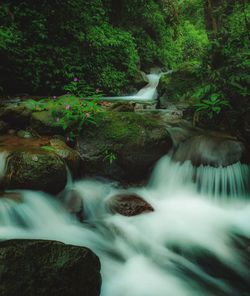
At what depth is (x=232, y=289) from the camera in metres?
3.00

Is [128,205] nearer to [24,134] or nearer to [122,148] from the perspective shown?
[122,148]

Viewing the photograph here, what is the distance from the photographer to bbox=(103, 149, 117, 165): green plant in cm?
486

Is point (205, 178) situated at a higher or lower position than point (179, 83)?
lower

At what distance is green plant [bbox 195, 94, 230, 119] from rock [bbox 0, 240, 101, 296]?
12.1 ft

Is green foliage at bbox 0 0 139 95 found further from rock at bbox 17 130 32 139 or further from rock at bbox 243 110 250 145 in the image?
rock at bbox 243 110 250 145

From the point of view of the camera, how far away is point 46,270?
7.14 ft

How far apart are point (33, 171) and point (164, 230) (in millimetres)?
1865

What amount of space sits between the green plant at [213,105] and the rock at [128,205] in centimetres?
205

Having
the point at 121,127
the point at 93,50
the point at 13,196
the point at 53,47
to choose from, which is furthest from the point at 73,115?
the point at 93,50

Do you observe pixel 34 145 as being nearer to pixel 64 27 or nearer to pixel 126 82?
pixel 64 27

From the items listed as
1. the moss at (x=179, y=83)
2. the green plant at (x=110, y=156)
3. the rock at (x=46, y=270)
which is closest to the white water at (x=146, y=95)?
the moss at (x=179, y=83)

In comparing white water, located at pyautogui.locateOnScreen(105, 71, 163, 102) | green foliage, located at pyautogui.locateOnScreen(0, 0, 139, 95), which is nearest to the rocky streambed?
green foliage, located at pyautogui.locateOnScreen(0, 0, 139, 95)

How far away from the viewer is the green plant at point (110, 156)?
4.86m

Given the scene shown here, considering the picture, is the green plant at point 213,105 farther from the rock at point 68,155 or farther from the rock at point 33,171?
the rock at point 33,171
